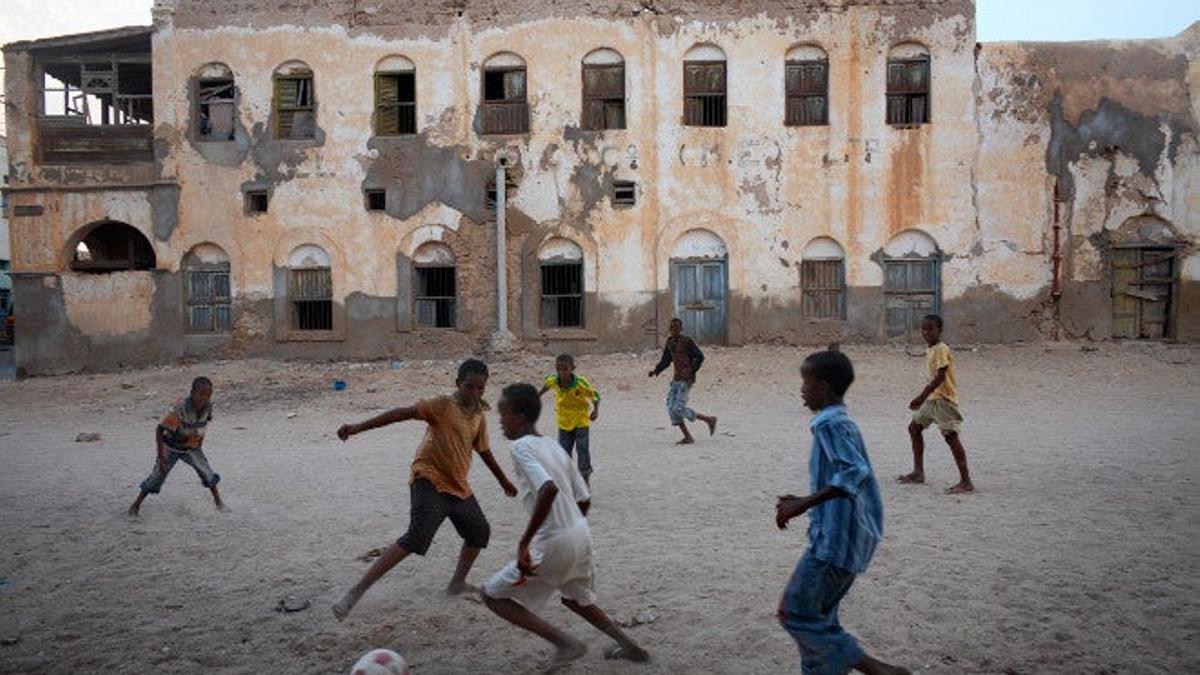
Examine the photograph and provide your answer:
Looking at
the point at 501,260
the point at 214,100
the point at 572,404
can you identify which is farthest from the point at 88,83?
the point at 572,404

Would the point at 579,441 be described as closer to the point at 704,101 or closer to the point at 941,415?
the point at 941,415

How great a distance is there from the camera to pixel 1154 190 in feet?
57.4

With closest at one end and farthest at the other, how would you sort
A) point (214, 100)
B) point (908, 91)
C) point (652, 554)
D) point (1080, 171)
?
1. point (652, 554)
2. point (1080, 171)
3. point (908, 91)
4. point (214, 100)

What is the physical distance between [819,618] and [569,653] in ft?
4.04

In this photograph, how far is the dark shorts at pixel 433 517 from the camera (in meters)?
4.39

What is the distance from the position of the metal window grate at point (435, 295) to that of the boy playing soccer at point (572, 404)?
11.8 m

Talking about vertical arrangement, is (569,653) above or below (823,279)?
below

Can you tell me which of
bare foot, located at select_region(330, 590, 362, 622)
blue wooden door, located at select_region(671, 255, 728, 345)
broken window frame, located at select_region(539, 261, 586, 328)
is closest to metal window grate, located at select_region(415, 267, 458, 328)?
broken window frame, located at select_region(539, 261, 586, 328)

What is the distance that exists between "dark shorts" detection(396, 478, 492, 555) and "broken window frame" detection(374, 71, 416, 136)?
1519cm

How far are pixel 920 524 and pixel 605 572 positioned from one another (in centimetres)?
247

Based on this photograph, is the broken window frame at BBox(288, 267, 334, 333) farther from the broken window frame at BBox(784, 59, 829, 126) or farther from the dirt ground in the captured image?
the broken window frame at BBox(784, 59, 829, 126)

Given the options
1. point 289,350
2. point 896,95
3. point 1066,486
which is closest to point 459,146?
point 289,350

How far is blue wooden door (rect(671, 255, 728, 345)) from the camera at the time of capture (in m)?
18.1

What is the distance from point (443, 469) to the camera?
178 inches
